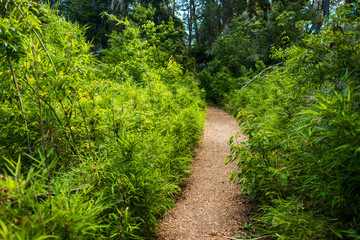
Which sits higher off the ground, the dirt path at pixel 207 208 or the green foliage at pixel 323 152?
the green foliage at pixel 323 152

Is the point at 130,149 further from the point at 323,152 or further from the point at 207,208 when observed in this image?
the point at 323,152

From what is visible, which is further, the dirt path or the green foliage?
the dirt path

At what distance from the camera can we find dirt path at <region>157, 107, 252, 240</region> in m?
2.16

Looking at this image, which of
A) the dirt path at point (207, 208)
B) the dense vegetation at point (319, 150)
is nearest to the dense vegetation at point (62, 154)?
the dirt path at point (207, 208)

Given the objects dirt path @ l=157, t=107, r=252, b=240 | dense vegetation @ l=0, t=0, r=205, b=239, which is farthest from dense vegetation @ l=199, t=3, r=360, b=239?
dense vegetation @ l=0, t=0, r=205, b=239

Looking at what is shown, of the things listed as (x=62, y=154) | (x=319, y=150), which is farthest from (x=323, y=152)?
(x=62, y=154)

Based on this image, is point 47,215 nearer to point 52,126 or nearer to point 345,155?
point 52,126

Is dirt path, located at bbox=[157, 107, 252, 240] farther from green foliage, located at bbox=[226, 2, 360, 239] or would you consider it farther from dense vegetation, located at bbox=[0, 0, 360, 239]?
green foliage, located at bbox=[226, 2, 360, 239]

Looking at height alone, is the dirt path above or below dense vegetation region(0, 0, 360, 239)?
below

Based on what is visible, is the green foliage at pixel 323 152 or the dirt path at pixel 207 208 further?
the dirt path at pixel 207 208

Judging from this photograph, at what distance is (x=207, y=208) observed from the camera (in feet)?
8.53

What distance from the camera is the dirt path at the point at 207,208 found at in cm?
216

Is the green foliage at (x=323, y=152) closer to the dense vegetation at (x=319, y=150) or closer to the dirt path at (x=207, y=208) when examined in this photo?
the dense vegetation at (x=319, y=150)

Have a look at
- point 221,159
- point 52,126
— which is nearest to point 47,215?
point 52,126
